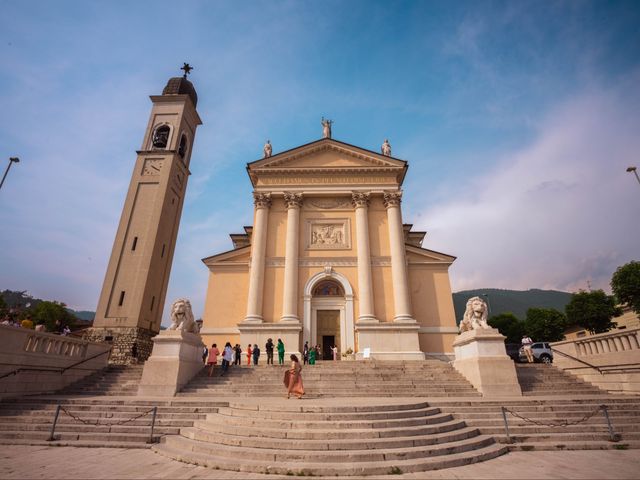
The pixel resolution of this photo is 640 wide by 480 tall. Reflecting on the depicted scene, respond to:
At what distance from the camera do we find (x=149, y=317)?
924 inches

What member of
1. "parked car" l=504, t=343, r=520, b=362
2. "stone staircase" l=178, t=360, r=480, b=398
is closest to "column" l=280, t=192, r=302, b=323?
"stone staircase" l=178, t=360, r=480, b=398

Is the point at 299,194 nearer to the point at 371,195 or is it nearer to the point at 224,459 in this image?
the point at 371,195

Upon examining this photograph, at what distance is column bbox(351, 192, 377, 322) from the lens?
19750 mm

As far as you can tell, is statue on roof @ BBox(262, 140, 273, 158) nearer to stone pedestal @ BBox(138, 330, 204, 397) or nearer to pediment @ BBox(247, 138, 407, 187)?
pediment @ BBox(247, 138, 407, 187)

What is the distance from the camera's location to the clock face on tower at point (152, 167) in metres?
26.6

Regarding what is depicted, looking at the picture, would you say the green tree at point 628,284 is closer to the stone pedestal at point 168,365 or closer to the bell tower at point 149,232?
the stone pedestal at point 168,365

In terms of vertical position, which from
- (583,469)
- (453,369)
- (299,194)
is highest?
(299,194)

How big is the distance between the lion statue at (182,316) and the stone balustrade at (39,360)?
14.2 feet

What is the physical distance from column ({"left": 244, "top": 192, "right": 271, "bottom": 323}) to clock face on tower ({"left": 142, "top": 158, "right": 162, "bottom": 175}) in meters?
9.92

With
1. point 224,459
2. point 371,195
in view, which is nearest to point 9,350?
point 224,459

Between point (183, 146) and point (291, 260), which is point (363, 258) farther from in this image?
point (183, 146)

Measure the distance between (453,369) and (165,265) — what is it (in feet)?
72.1

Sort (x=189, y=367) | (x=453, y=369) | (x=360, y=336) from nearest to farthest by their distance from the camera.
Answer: (x=189, y=367) < (x=453, y=369) < (x=360, y=336)

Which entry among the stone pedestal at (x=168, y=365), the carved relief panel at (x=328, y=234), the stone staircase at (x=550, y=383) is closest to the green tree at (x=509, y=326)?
the carved relief panel at (x=328, y=234)
